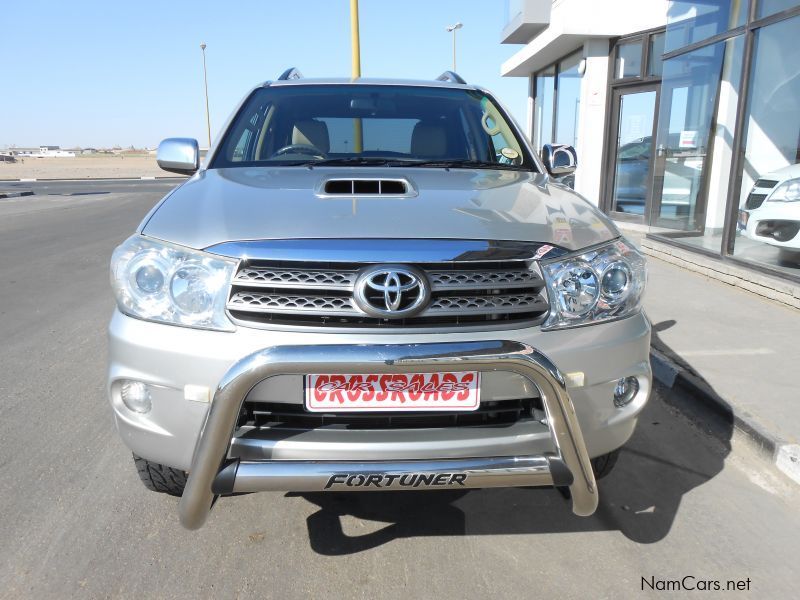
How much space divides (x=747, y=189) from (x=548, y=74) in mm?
9344

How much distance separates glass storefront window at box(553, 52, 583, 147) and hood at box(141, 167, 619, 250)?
36.7 ft

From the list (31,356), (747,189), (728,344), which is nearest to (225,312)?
(31,356)

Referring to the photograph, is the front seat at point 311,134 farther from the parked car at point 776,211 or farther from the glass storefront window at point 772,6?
the glass storefront window at point 772,6

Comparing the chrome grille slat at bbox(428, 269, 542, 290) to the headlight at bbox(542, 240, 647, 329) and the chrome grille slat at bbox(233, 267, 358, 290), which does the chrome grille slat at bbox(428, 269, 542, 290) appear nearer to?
the headlight at bbox(542, 240, 647, 329)

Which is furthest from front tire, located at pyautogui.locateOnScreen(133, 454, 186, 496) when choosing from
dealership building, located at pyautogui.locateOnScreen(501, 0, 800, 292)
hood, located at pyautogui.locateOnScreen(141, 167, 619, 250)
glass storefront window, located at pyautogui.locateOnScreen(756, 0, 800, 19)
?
glass storefront window, located at pyautogui.locateOnScreen(756, 0, 800, 19)

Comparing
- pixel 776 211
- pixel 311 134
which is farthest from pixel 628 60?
pixel 311 134

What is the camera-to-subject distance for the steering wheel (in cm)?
323

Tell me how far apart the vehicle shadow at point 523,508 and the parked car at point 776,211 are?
3657 millimetres

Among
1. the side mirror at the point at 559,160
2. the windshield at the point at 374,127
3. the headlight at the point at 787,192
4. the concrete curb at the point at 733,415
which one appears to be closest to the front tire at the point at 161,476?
the windshield at the point at 374,127

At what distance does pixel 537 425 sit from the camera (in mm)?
1987

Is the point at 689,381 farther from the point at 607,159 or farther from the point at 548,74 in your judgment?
the point at 548,74

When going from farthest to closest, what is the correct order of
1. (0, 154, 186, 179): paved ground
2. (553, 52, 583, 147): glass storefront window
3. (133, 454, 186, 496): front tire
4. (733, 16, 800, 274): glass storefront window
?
(0, 154, 186, 179): paved ground < (553, 52, 583, 147): glass storefront window < (733, 16, 800, 274): glass storefront window < (133, 454, 186, 496): front tire

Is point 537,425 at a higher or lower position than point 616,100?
lower

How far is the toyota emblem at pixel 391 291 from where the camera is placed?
6.15 ft
